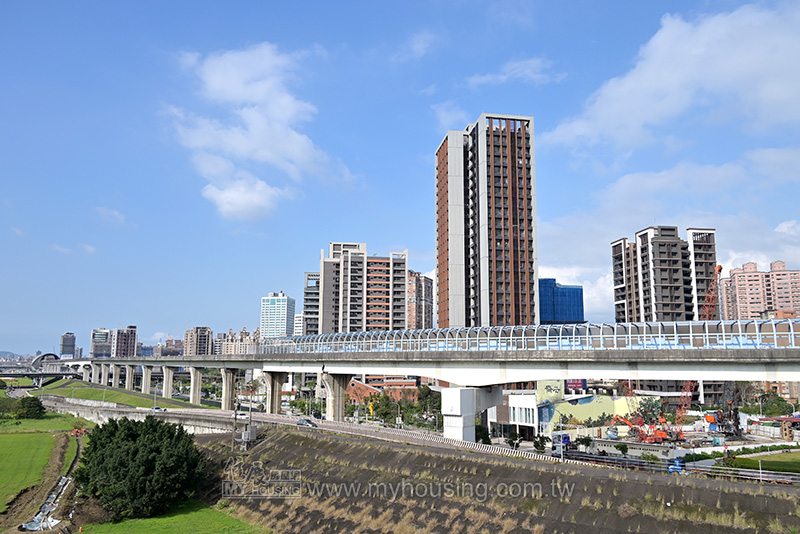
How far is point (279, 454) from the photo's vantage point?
177 feet

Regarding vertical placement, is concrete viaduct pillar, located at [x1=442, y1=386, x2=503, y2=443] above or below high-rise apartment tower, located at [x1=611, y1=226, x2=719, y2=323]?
below

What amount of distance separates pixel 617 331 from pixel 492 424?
62.8m

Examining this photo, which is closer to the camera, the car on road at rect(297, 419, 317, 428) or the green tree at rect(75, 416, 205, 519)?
the green tree at rect(75, 416, 205, 519)

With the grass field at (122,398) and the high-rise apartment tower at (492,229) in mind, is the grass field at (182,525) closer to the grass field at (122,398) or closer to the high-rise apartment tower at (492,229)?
the grass field at (122,398)

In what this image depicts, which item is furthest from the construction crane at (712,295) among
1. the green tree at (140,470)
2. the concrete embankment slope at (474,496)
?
the green tree at (140,470)

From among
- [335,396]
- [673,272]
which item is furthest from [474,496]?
[673,272]

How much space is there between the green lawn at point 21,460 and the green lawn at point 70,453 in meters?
2.24

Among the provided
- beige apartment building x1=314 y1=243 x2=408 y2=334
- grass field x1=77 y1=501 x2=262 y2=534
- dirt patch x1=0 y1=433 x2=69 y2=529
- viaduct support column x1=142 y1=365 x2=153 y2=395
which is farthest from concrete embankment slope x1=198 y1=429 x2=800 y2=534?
beige apartment building x1=314 y1=243 x2=408 y2=334

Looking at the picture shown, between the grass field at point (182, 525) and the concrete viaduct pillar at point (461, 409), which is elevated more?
the concrete viaduct pillar at point (461, 409)

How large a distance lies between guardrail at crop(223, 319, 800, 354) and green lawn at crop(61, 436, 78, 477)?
41275 mm

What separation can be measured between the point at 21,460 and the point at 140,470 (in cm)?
4053

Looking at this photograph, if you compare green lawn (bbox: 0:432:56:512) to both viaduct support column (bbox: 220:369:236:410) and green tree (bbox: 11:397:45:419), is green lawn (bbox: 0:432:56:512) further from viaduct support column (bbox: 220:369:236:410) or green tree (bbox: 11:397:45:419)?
viaduct support column (bbox: 220:369:236:410)

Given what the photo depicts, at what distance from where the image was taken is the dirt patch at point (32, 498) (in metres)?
46.2

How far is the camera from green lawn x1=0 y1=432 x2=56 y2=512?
57.3 m
